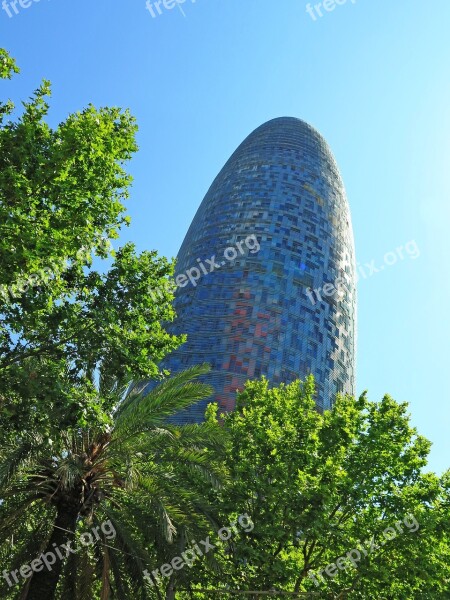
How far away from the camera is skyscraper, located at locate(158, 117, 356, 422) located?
51.4m

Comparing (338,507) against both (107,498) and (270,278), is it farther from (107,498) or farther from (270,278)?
(270,278)

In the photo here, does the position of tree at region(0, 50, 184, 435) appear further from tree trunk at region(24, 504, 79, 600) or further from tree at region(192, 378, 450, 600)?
tree at region(192, 378, 450, 600)

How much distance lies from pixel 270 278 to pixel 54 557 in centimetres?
4523

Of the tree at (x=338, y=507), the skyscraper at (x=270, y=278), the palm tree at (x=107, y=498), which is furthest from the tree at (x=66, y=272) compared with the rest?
the skyscraper at (x=270, y=278)

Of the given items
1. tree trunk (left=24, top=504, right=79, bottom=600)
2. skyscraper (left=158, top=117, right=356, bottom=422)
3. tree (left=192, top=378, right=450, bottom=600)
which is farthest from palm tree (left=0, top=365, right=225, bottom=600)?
skyscraper (left=158, top=117, right=356, bottom=422)

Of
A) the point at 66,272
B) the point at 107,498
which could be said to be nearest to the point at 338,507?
the point at 107,498

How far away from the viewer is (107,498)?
13.4 m

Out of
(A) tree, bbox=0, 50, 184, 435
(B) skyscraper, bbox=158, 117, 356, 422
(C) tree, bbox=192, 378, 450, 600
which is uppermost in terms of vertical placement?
(B) skyscraper, bbox=158, 117, 356, 422

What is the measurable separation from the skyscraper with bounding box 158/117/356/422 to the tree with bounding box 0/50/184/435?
33752 mm

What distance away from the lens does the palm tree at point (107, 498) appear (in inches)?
488

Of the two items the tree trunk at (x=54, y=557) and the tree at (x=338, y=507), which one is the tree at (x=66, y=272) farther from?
the tree at (x=338, y=507)

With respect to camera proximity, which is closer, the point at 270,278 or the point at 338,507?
the point at 338,507

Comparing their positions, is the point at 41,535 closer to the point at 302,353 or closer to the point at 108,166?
the point at 108,166

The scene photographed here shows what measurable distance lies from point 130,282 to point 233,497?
6497 millimetres
